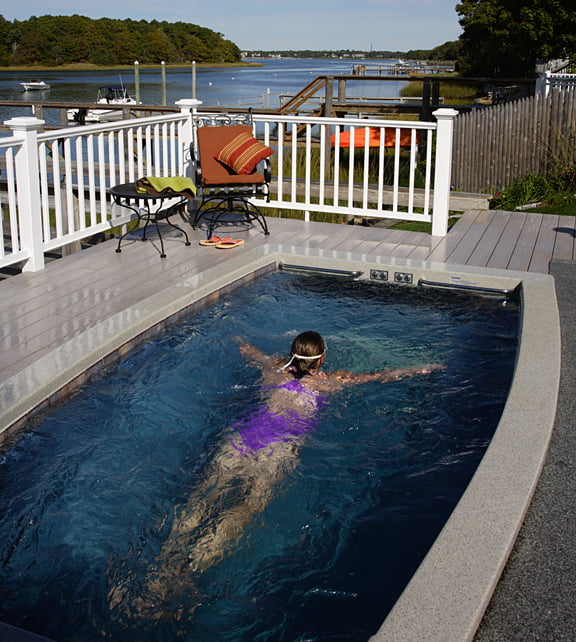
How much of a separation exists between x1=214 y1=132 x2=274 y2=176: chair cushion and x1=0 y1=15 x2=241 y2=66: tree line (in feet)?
222

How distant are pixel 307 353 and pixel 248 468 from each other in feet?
2.27

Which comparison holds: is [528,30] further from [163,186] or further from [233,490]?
[233,490]

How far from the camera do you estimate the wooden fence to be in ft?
30.3

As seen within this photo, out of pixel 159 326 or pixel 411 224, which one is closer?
pixel 159 326

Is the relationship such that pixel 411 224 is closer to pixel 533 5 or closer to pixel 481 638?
pixel 481 638

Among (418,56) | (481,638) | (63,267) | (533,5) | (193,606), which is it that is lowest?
(193,606)

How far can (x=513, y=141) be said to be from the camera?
9.50 metres

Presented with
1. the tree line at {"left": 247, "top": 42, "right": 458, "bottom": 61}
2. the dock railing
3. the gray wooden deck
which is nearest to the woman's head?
the gray wooden deck

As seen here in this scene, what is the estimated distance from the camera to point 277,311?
16.4ft

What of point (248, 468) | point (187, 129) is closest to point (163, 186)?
point (187, 129)

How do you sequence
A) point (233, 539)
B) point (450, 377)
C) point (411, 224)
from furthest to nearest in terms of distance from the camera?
point (411, 224), point (450, 377), point (233, 539)

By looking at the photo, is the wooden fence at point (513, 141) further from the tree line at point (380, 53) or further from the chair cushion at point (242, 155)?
the tree line at point (380, 53)

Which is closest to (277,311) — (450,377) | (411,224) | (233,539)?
(450,377)

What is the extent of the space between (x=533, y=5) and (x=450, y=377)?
21069 mm
